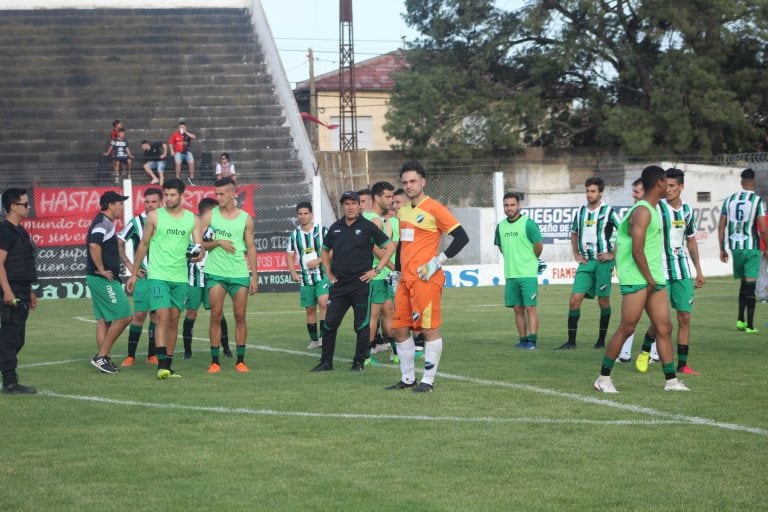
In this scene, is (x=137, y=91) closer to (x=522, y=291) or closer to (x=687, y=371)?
(x=522, y=291)

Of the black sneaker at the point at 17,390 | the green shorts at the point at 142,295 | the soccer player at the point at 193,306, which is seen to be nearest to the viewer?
the black sneaker at the point at 17,390

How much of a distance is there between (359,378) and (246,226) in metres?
2.17

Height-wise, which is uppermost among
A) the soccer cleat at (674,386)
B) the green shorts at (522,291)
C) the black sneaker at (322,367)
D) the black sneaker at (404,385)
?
the green shorts at (522,291)

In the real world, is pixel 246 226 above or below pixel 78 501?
above

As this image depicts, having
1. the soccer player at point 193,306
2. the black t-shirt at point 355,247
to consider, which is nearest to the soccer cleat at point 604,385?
the black t-shirt at point 355,247

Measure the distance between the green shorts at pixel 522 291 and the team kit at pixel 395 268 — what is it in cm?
2

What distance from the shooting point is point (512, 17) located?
41688mm

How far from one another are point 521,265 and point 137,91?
23.5m

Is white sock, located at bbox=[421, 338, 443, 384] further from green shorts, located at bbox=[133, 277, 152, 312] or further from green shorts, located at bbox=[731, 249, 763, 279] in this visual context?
green shorts, located at bbox=[731, 249, 763, 279]

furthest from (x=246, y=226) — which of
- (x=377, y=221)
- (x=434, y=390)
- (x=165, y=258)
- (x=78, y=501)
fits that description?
(x=78, y=501)

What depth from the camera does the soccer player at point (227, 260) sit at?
12.6 m

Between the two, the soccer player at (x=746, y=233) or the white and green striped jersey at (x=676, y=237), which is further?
the soccer player at (x=746, y=233)

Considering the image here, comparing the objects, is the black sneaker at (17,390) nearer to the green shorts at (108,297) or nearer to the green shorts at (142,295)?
the green shorts at (108,297)

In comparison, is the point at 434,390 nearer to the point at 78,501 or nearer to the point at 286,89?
the point at 78,501
